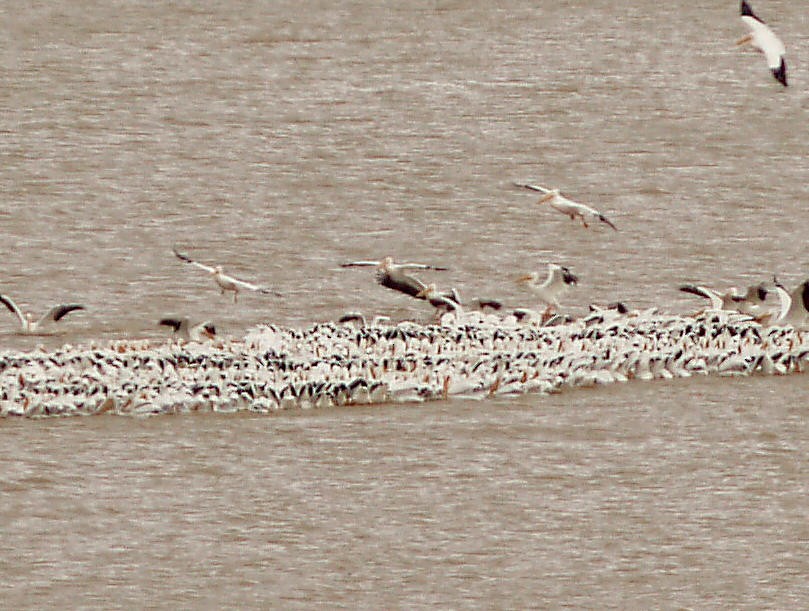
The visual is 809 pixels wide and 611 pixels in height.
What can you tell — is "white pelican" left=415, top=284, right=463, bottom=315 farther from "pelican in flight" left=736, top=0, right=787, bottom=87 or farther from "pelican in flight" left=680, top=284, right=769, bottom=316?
"pelican in flight" left=736, top=0, right=787, bottom=87

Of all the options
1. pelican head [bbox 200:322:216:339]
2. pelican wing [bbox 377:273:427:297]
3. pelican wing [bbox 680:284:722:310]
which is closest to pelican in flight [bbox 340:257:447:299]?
pelican wing [bbox 377:273:427:297]

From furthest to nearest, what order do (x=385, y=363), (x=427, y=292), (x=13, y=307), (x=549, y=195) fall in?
(x=549, y=195) < (x=427, y=292) < (x=13, y=307) < (x=385, y=363)

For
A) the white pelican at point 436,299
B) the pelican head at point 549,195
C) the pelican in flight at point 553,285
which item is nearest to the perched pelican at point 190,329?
the white pelican at point 436,299

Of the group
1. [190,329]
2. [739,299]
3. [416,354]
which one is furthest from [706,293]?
[190,329]

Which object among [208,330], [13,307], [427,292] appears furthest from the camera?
[427,292]

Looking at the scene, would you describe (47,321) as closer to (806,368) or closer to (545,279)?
(545,279)

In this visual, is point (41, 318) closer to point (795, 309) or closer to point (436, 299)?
point (436, 299)
